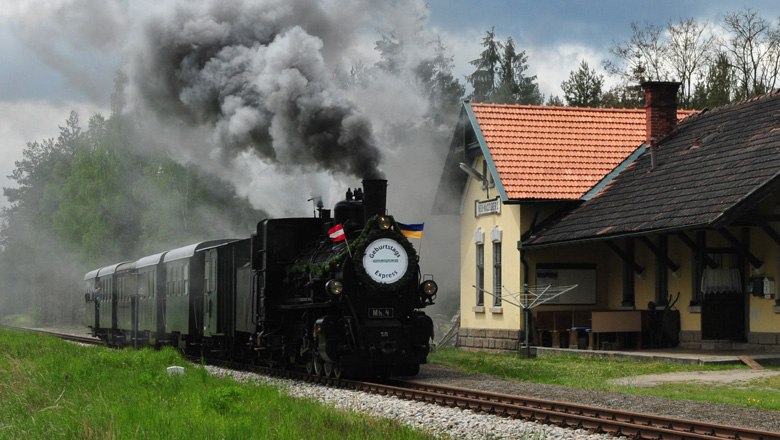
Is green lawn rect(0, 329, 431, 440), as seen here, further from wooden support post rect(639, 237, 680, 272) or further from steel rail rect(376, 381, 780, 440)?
wooden support post rect(639, 237, 680, 272)

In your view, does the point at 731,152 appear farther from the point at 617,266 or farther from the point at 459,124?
the point at 459,124

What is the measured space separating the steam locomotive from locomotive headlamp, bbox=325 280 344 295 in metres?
0.01

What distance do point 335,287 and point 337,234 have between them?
33.5 inches

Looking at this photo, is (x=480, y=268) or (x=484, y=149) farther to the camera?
(x=480, y=268)

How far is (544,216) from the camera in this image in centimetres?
2472

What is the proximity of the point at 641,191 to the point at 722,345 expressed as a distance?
368cm

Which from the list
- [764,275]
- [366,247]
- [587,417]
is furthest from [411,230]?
[764,275]

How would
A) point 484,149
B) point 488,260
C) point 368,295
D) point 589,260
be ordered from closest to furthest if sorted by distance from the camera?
point 368,295, point 589,260, point 484,149, point 488,260

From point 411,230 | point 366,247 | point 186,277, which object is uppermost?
point 411,230

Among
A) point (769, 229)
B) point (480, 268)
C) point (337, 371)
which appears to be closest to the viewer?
point (337, 371)

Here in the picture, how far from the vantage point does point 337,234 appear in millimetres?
15891

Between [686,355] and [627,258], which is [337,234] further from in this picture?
[627,258]

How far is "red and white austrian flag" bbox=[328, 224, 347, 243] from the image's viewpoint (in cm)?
1577

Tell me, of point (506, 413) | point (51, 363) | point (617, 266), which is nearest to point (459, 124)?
point (617, 266)
